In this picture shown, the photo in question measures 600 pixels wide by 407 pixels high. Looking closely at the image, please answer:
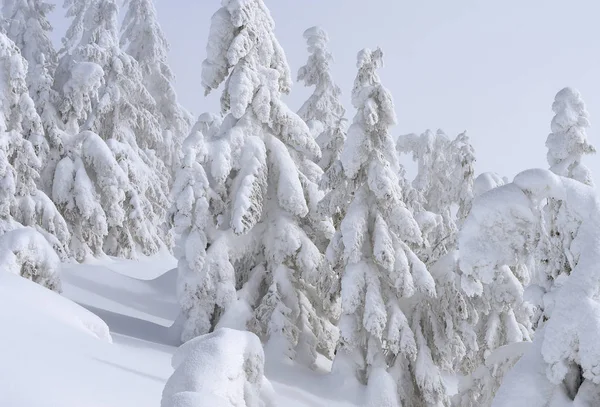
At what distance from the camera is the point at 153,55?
38.8m

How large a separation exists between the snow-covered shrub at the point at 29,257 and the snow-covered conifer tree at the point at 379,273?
6626 mm

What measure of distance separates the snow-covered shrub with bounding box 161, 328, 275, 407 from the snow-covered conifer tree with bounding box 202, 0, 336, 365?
27.6ft

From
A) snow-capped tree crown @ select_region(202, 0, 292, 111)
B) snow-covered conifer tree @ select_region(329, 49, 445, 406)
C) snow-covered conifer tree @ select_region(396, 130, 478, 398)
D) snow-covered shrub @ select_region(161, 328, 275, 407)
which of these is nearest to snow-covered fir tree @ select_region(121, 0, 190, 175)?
snow-capped tree crown @ select_region(202, 0, 292, 111)

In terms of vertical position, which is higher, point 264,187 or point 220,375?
point 264,187

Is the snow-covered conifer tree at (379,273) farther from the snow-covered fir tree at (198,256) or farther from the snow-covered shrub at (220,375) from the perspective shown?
the snow-covered shrub at (220,375)

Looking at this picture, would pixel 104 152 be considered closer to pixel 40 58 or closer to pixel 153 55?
pixel 40 58

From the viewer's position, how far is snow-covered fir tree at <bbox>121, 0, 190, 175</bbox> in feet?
127

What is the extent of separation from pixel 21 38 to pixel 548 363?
31626 millimetres

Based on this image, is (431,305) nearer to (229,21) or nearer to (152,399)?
(152,399)

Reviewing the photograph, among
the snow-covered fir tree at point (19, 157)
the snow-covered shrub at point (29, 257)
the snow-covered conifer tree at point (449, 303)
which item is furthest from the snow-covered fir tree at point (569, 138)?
the snow-covered fir tree at point (19, 157)

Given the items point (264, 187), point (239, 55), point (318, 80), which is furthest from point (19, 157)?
point (318, 80)

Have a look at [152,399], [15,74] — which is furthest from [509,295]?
[15,74]

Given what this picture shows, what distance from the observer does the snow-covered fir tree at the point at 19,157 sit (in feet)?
63.0

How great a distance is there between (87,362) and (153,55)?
1299 inches
